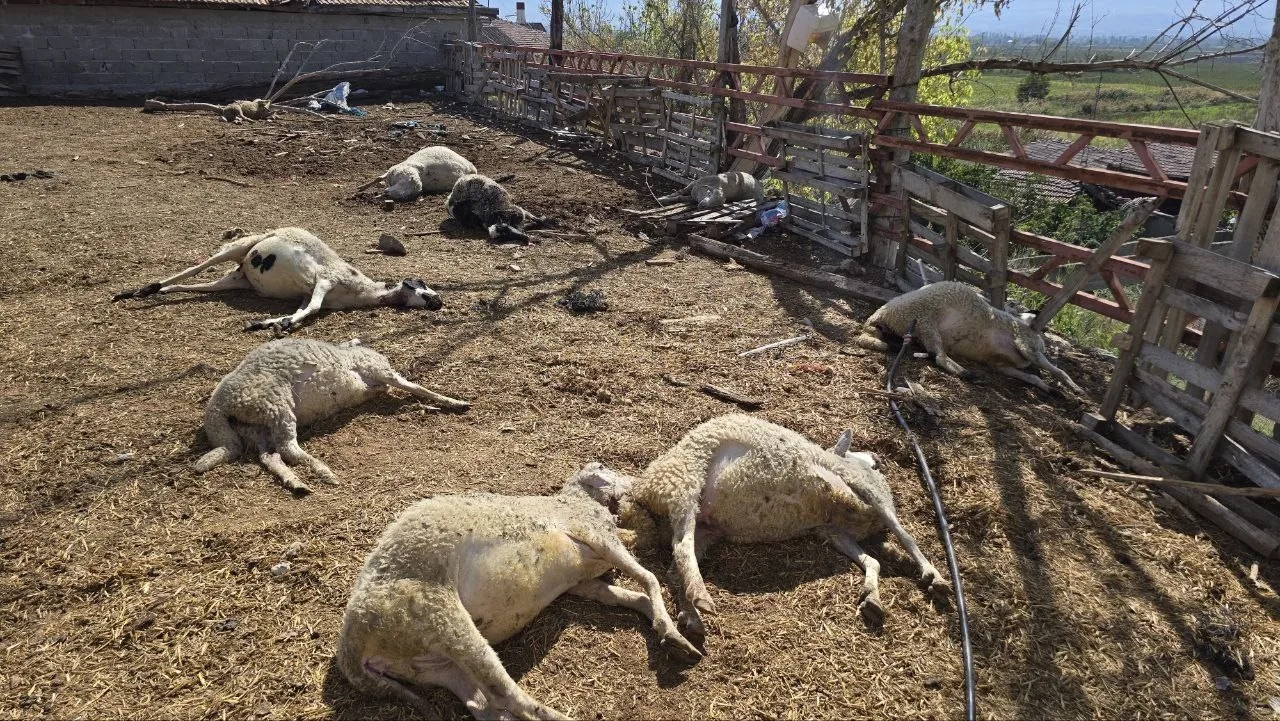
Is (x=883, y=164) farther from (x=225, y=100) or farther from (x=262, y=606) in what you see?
(x=225, y=100)

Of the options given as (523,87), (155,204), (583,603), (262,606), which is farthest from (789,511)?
(523,87)

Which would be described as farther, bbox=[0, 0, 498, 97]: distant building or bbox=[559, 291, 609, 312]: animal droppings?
bbox=[0, 0, 498, 97]: distant building

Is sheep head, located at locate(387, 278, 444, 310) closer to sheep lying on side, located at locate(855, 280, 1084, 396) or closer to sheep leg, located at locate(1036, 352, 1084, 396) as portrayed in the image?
sheep lying on side, located at locate(855, 280, 1084, 396)

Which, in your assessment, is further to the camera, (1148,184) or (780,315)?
(780,315)

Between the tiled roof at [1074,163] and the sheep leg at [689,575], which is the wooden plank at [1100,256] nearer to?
the sheep leg at [689,575]

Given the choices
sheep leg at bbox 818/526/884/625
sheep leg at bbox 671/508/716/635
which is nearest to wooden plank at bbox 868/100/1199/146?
sheep leg at bbox 818/526/884/625

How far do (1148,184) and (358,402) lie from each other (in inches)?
268

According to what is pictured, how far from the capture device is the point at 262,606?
3.47 metres

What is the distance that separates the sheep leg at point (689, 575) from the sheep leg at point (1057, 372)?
4.10m

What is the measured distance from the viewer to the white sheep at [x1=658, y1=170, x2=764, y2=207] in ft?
36.6

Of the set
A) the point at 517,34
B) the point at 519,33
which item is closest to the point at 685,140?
the point at 517,34

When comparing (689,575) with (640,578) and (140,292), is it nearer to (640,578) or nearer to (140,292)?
(640,578)

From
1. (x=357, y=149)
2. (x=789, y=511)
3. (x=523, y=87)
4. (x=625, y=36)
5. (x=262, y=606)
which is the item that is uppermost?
(x=625, y=36)

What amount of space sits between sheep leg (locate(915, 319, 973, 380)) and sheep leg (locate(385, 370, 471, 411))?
4.07m
